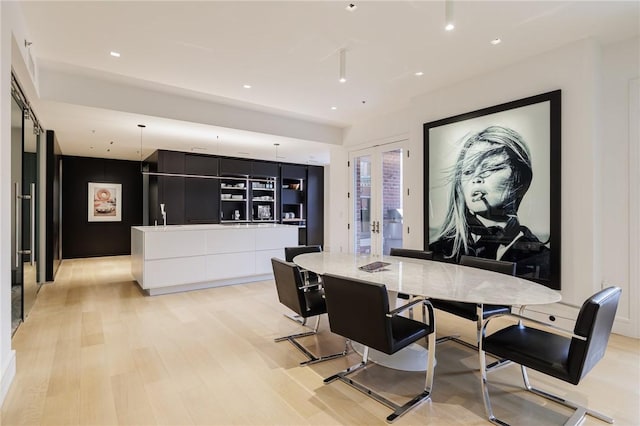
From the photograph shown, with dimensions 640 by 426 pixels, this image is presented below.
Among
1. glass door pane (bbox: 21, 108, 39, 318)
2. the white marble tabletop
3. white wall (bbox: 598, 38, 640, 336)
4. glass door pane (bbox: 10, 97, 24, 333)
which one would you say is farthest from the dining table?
glass door pane (bbox: 21, 108, 39, 318)

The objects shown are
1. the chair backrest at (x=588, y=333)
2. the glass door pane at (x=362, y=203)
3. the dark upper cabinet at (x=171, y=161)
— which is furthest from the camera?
the dark upper cabinet at (x=171, y=161)

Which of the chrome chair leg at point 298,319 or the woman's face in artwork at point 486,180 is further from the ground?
the woman's face in artwork at point 486,180

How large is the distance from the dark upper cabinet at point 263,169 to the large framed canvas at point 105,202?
3604mm

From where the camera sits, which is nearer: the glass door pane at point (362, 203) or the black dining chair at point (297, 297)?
the black dining chair at point (297, 297)

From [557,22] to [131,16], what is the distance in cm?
382

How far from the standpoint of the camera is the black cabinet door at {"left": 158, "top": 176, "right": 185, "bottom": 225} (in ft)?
23.8

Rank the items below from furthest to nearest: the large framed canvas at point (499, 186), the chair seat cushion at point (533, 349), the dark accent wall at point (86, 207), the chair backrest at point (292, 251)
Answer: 1. the dark accent wall at point (86, 207)
2. the chair backrest at point (292, 251)
3. the large framed canvas at point (499, 186)
4. the chair seat cushion at point (533, 349)

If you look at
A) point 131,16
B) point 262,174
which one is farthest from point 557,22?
point 262,174

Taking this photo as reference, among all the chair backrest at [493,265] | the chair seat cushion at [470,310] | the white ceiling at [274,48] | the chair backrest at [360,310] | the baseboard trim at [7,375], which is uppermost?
the white ceiling at [274,48]

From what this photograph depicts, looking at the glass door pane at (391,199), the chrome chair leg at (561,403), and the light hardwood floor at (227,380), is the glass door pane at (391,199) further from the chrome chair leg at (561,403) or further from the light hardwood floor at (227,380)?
the chrome chair leg at (561,403)

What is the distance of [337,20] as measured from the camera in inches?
114

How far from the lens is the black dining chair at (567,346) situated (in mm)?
1697

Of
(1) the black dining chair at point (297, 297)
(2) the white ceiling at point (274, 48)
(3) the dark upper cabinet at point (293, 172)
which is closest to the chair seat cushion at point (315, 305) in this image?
(1) the black dining chair at point (297, 297)

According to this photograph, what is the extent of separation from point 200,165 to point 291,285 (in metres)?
5.89
